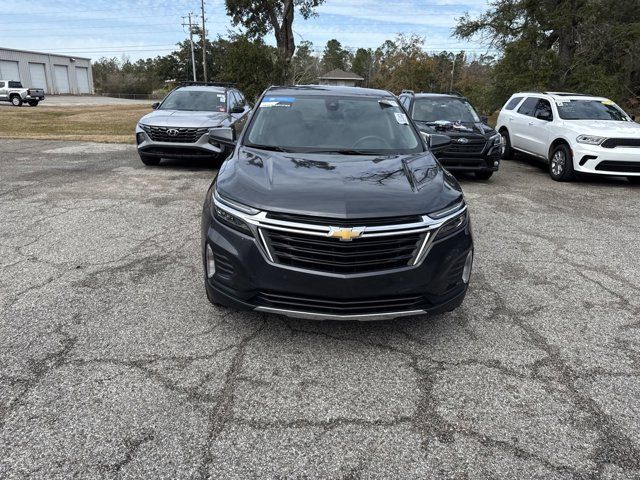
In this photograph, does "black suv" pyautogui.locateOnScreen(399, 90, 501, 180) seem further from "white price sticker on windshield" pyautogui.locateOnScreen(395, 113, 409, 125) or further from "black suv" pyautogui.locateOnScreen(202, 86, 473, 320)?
"black suv" pyautogui.locateOnScreen(202, 86, 473, 320)

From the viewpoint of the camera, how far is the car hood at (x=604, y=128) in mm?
9078

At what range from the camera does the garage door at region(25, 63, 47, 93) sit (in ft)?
214

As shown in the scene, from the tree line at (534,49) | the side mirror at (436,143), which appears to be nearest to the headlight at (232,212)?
the side mirror at (436,143)

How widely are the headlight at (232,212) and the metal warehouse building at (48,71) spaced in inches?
2786

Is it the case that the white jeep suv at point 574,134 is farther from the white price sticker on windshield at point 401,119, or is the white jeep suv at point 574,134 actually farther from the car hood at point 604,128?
the white price sticker on windshield at point 401,119

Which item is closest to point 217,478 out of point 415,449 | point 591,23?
point 415,449

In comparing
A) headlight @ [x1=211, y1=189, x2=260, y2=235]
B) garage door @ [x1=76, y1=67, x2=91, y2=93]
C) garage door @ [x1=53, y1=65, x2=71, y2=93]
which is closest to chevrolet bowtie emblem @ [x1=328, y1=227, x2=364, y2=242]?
headlight @ [x1=211, y1=189, x2=260, y2=235]

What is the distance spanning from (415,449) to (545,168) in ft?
36.4

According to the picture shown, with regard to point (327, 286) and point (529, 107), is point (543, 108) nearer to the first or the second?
point (529, 107)

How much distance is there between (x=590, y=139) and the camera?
922 cm

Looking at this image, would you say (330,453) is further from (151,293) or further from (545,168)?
(545,168)

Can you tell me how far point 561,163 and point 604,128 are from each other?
987 mm

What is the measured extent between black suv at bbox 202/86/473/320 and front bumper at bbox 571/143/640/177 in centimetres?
709

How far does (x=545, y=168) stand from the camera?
38.9 ft
